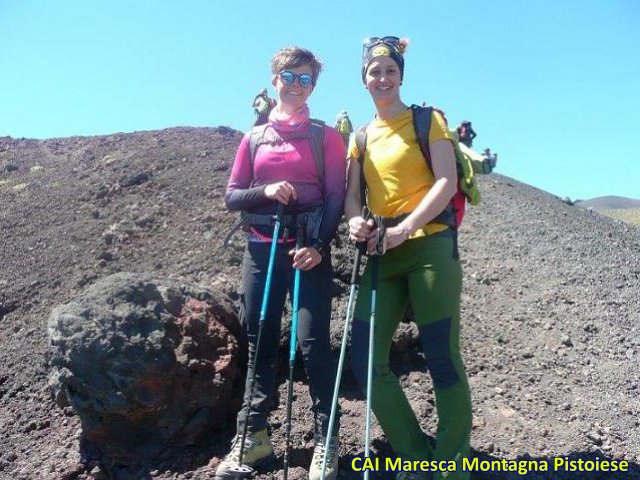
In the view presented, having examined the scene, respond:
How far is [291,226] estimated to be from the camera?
4227 mm

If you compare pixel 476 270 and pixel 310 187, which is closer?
pixel 310 187

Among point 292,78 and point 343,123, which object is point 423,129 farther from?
point 343,123

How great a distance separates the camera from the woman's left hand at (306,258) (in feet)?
13.2

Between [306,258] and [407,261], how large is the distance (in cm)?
72

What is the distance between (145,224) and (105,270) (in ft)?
4.44

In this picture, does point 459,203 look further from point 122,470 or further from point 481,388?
point 122,470

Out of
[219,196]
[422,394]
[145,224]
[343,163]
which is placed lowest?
[422,394]

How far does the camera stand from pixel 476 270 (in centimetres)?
855

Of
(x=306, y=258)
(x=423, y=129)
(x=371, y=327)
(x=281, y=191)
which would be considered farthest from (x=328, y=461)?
(x=423, y=129)

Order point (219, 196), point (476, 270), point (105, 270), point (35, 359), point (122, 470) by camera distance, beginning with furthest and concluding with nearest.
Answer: point (219, 196)
point (476, 270)
point (105, 270)
point (35, 359)
point (122, 470)

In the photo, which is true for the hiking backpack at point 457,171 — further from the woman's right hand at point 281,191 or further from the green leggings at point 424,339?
the woman's right hand at point 281,191

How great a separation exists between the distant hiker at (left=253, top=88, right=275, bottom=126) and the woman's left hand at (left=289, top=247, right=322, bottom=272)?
1.25 metres

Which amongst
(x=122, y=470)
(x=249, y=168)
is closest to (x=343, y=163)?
(x=249, y=168)

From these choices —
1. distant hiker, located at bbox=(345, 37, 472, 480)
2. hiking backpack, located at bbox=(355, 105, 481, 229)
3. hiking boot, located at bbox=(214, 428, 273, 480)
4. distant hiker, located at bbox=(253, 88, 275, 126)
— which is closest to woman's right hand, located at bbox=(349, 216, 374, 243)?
distant hiker, located at bbox=(345, 37, 472, 480)
